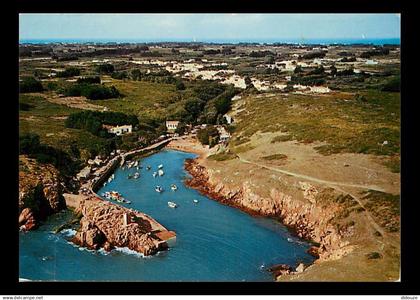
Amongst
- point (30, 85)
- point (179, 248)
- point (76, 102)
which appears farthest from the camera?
point (76, 102)

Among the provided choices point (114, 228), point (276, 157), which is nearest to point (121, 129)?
point (114, 228)

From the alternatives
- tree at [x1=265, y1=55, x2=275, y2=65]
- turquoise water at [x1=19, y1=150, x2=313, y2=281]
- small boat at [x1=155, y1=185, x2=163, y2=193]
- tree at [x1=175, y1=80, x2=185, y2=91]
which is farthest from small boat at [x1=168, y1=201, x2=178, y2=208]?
tree at [x1=265, y1=55, x2=275, y2=65]

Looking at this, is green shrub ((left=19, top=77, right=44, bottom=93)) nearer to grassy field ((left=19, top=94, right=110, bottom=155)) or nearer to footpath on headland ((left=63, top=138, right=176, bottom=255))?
grassy field ((left=19, top=94, right=110, bottom=155))

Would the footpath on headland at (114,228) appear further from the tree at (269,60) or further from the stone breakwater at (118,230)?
the tree at (269,60)

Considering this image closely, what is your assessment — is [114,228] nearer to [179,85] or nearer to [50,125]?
[50,125]

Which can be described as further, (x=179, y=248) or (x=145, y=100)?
(x=145, y=100)

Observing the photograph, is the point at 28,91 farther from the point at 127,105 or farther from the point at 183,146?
the point at 183,146

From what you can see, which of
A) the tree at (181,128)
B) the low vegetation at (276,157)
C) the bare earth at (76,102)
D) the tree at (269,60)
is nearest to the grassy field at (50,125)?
the bare earth at (76,102)
